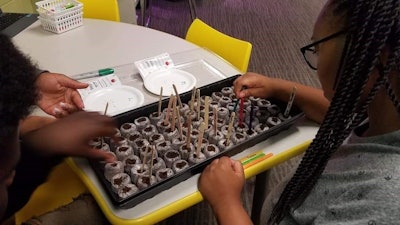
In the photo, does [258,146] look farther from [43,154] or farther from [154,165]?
[43,154]

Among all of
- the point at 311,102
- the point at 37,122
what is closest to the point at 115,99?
the point at 37,122

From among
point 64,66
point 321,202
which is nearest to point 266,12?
point 64,66

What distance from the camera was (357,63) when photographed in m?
0.62

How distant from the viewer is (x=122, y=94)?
1236mm

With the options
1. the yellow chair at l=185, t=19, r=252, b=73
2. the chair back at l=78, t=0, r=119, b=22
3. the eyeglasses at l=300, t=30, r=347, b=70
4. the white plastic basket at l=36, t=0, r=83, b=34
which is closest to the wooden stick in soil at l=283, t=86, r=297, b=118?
the eyeglasses at l=300, t=30, r=347, b=70

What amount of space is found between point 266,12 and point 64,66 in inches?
111

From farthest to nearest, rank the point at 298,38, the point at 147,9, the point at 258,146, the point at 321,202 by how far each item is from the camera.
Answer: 1. the point at 147,9
2. the point at 298,38
3. the point at 258,146
4. the point at 321,202

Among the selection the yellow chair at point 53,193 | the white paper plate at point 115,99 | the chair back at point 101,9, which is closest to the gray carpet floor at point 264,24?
the chair back at point 101,9

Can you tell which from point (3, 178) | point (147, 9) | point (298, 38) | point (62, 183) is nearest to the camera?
point (3, 178)

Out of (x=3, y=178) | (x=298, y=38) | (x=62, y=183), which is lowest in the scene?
(x=298, y=38)

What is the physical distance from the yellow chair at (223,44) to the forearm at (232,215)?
66 centimetres

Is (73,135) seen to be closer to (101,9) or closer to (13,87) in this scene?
(13,87)

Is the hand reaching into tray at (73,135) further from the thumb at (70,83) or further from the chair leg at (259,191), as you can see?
the chair leg at (259,191)

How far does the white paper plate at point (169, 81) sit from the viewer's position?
1.24m
